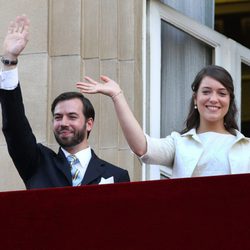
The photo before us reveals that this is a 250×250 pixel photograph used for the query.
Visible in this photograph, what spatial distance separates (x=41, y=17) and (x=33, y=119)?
0.89 metres

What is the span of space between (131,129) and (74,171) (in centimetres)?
65

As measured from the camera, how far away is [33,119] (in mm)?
8289

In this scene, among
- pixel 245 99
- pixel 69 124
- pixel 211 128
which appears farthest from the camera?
pixel 245 99

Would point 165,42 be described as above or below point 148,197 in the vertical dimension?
above

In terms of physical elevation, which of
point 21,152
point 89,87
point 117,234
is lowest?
point 117,234

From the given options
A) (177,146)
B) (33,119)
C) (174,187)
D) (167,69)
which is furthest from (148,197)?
(167,69)

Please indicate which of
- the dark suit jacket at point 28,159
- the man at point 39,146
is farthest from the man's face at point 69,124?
the dark suit jacket at point 28,159

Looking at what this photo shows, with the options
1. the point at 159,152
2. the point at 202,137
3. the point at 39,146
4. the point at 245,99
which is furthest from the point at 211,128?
the point at 245,99

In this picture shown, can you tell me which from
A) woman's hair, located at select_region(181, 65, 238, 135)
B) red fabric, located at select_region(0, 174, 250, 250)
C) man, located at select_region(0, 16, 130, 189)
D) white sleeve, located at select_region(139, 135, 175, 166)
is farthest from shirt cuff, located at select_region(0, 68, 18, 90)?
red fabric, located at select_region(0, 174, 250, 250)

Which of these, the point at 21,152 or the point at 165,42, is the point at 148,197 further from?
the point at 165,42

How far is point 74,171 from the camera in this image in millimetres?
5793

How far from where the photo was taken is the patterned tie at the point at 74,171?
575cm

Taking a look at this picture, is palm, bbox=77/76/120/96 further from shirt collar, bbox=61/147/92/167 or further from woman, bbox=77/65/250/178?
shirt collar, bbox=61/147/92/167

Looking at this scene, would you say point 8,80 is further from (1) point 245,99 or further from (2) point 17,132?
(1) point 245,99
